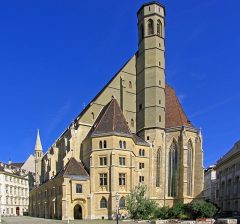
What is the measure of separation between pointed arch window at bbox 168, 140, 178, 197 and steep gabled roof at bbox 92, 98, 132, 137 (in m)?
9.81

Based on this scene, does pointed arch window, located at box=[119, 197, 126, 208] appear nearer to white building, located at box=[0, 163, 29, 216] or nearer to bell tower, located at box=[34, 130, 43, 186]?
bell tower, located at box=[34, 130, 43, 186]

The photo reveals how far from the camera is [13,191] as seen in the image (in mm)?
106750

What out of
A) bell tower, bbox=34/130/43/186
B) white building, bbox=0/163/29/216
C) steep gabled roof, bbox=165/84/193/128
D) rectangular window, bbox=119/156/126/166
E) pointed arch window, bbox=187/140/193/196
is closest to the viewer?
rectangular window, bbox=119/156/126/166

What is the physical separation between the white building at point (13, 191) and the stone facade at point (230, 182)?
5258 centimetres

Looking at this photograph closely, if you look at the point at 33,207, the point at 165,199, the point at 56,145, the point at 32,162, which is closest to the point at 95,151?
the point at 165,199

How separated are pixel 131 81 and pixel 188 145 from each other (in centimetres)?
1683

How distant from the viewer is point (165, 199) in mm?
69500

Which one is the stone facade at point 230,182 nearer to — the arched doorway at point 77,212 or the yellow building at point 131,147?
the yellow building at point 131,147

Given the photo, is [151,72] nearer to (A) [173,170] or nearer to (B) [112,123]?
(B) [112,123]

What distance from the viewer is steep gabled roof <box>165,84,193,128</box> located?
7269cm

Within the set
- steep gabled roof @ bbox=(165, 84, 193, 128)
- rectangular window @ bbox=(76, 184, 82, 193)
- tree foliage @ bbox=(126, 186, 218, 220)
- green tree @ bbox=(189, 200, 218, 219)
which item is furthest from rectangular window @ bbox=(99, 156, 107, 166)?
green tree @ bbox=(189, 200, 218, 219)

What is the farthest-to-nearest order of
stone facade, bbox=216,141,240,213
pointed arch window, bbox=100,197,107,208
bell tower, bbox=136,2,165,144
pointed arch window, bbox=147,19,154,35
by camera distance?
stone facade, bbox=216,141,240,213, pointed arch window, bbox=147,19,154,35, bell tower, bbox=136,2,165,144, pointed arch window, bbox=100,197,107,208

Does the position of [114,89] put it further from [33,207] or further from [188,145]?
[33,207]

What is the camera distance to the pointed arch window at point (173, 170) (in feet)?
230
